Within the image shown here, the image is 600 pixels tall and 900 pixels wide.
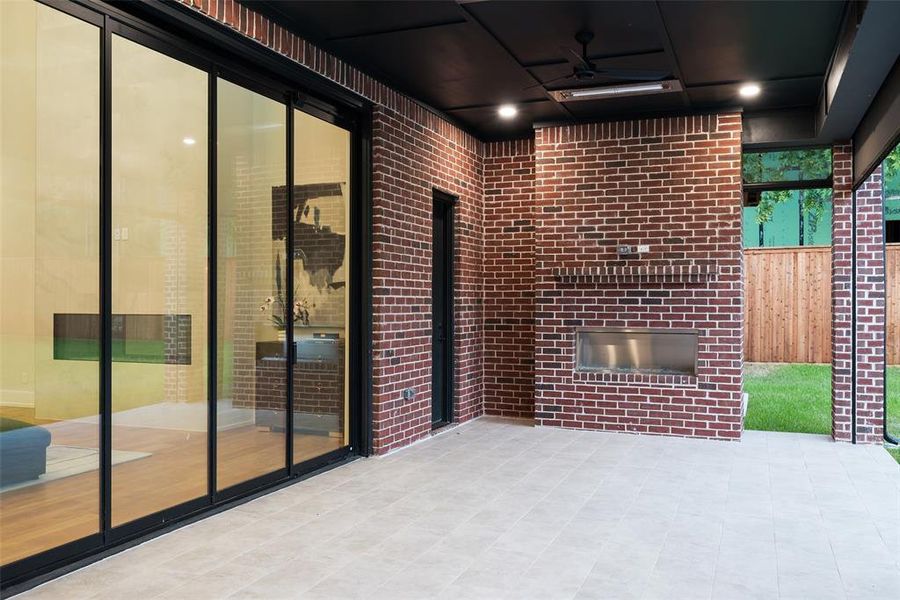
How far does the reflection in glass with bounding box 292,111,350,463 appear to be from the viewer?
16.4ft

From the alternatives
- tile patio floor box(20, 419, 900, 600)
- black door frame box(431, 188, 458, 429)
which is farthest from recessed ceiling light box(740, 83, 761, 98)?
tile patio floor box(20, 419, 900, 600)

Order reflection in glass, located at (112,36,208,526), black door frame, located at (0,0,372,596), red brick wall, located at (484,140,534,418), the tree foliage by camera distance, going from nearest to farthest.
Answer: black door frame, located at (0,0,372,596), reflection in glass, located at (112,36,208,526), red brick wall, located at (484,140,534,418), the tree foliage

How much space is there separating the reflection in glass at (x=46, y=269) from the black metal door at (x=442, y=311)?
3.90 m

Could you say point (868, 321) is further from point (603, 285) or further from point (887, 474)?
point (603, 285)

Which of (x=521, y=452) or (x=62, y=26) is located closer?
(x=62, y=26)

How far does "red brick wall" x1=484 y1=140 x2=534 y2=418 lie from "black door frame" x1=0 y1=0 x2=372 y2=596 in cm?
233

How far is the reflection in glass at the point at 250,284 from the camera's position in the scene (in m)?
4.30

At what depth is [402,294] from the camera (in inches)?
237

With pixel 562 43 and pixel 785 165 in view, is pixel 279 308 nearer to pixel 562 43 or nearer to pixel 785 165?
pixel 562 43

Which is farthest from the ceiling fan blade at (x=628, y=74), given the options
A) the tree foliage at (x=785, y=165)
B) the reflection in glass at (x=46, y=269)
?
the tree foliage at (x=785, y=165)

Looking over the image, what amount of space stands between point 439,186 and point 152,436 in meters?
3.72

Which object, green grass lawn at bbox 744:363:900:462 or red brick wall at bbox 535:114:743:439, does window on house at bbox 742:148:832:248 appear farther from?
red brick wall at bbox 535:114:743:439

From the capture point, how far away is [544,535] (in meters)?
3.83

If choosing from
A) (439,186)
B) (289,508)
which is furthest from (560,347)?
(289,508)
